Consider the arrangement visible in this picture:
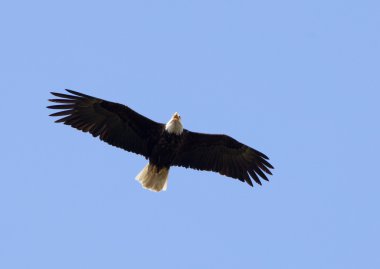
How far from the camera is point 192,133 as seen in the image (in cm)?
2172

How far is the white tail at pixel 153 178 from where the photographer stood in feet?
71.7

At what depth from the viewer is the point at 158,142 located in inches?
842

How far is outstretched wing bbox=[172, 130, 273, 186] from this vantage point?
21828 millimetres

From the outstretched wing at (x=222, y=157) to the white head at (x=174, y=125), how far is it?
34 centimetres

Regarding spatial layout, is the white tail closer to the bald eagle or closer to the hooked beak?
the bald eagle

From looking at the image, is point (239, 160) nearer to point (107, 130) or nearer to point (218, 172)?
point (218, 172)

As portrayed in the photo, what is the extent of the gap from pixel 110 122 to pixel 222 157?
2.69m

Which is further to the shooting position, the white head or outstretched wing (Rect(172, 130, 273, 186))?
outstretched wing (Rect(172, 130, 273, 186))

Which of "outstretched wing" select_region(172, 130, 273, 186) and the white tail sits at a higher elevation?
"outstretched wing" select_region(172, 130, 273, 186)

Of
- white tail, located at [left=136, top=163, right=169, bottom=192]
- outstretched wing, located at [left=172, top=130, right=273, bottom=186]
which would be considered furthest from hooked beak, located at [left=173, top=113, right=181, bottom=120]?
white tail, located at [left=136, top=163, right=169, bottom=192]

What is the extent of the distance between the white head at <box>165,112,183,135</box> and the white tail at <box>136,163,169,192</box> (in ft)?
3.52

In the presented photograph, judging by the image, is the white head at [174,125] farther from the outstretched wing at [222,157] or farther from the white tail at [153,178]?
the white tail at [153,178]

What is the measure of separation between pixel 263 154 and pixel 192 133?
1.78 meters

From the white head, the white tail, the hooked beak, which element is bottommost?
the white tail
